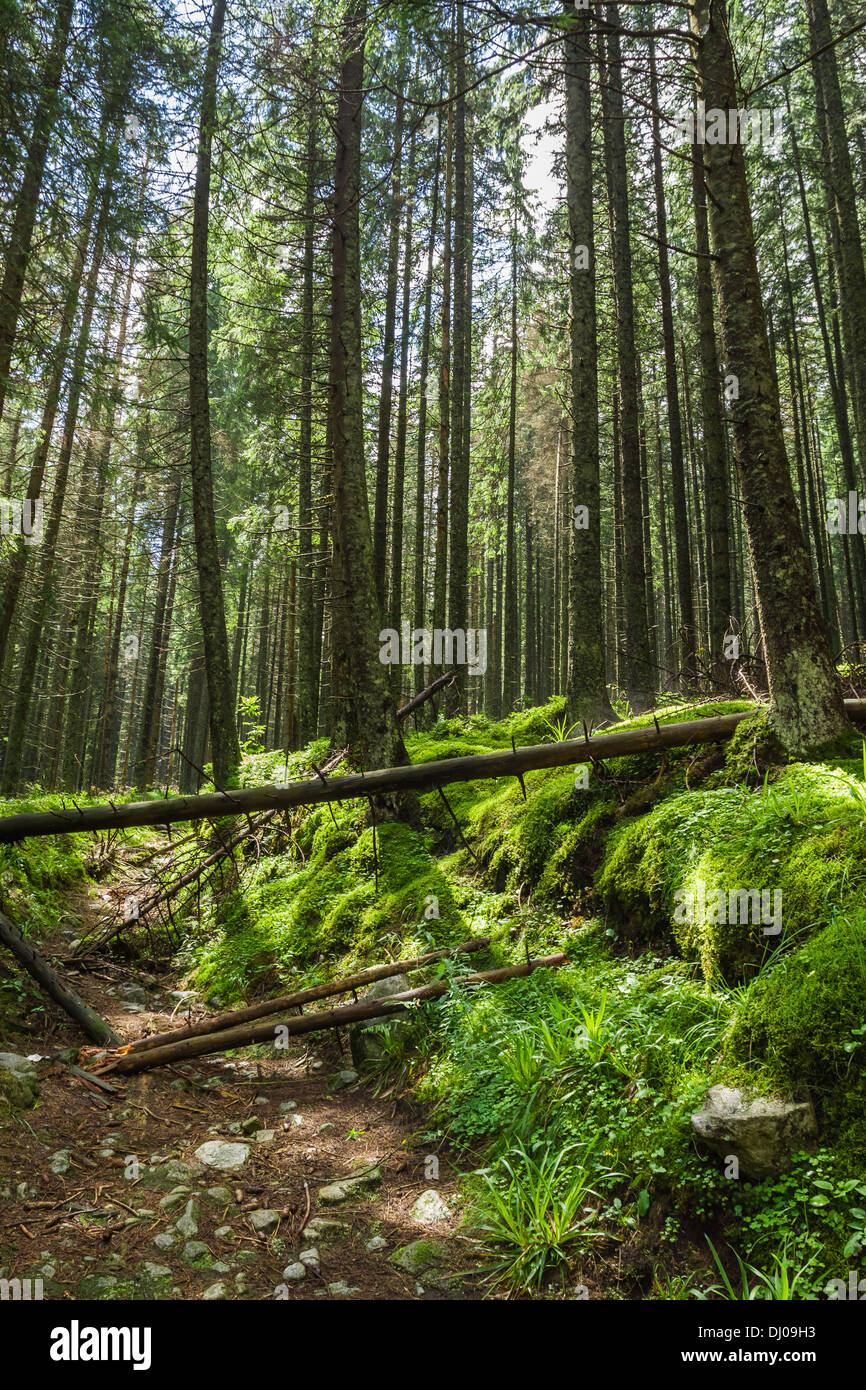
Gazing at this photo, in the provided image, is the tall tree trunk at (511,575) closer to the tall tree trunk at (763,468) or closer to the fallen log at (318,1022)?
the tall tree trunk at (763,468)

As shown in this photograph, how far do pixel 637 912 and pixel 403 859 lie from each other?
273cm

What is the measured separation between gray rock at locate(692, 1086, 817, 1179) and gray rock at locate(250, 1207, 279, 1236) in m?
2.09

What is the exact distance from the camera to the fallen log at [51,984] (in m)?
4.46

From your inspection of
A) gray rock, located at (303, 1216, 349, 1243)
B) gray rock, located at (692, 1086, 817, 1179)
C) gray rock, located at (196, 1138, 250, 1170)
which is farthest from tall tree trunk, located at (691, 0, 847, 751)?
gray rock, located at (196, 1138, 250, 1170)

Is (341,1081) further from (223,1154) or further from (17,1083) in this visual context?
(17,1083)

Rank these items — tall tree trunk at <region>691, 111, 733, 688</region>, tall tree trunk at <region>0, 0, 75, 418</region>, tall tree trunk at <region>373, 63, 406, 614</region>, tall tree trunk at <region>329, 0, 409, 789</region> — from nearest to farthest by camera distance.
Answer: tall tree trunk at <region>0, 0, 75, 418</region>
tall tree trunk at <region>329, 0, 409, 789</region>
tall tree trunk at <region>691, 111, 733, 688</region>
tall tree trunk at <region>373, 63, 406, 614</region>

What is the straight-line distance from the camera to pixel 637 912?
453 cm

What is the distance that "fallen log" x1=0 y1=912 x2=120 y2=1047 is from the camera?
446 centimetres

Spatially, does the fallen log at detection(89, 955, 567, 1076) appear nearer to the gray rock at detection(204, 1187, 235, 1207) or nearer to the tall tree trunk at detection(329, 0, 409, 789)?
the gray rock at detection(204, 1187, 235, 1207)

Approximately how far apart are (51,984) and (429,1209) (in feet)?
9.65

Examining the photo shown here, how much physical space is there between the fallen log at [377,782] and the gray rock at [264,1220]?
238cm

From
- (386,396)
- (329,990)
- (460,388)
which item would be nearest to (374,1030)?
(329,990)

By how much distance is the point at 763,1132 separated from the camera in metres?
2.65
